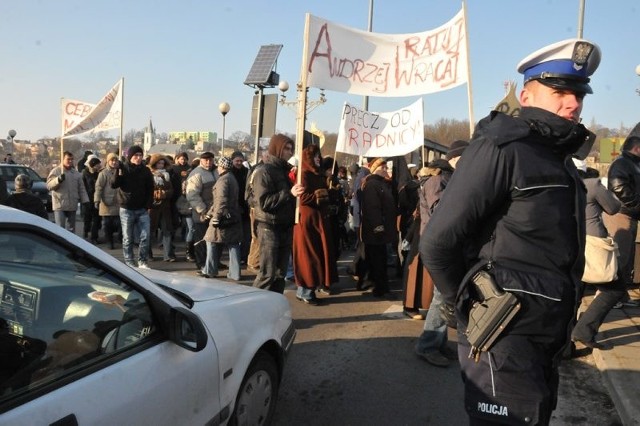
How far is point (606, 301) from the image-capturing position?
4.79 metres

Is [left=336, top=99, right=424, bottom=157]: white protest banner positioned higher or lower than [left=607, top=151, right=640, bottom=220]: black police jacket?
higher

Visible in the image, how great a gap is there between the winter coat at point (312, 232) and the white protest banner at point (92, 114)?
5145mm

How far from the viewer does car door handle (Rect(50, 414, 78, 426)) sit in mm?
1625

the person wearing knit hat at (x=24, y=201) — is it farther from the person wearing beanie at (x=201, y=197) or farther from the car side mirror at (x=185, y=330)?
the car side mirror at (x=185, y=330)

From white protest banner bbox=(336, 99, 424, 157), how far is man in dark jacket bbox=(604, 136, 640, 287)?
7.51 ft

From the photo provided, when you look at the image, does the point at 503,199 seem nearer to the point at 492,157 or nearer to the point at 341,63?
the point at 492,157

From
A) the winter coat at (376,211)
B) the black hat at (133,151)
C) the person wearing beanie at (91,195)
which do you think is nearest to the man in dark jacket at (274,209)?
the winter coat at (376,211)

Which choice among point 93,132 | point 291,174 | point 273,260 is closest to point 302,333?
point 273,260

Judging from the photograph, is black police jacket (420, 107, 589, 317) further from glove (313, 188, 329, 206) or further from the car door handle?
glove (313, 188, 329, 206)

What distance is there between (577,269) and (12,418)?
6.50ft

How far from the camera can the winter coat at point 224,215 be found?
7172 mm

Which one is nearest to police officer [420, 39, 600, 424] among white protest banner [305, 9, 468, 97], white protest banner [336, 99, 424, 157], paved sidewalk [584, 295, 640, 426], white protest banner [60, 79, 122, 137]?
paved sidewalk [584, 295, 640, 426]

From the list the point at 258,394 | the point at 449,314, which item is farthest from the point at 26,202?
the point at 449,314

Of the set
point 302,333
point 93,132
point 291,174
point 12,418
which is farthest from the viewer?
point 93,132
